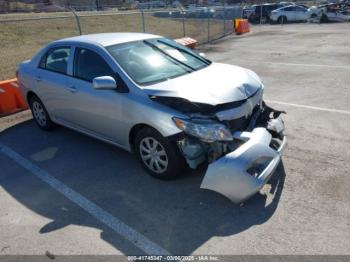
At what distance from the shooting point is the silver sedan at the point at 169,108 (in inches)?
149

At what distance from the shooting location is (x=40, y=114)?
21.5 ft

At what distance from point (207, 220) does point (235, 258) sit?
1.96ft

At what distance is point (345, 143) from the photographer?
5.11m

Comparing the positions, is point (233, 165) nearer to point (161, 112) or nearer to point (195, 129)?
point (195, 129)

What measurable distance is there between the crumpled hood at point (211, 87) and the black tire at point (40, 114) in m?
2.77

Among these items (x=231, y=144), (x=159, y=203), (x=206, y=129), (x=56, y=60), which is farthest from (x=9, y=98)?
(x=231, y=144)

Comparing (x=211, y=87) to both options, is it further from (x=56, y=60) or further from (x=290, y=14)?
(x=290, y=14)

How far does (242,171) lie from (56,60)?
3824 millimetres

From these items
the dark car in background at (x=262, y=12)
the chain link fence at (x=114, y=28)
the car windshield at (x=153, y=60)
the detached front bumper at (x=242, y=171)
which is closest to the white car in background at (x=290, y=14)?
the dark car in background at (x=262, y=12)

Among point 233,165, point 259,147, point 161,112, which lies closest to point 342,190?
point 259,147

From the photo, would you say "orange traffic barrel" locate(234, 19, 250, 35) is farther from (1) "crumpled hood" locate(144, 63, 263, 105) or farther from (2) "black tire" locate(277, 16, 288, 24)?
(1) "crumpled hood" locate(144, 63, 263, 105)

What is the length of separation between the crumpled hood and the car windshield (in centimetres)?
20

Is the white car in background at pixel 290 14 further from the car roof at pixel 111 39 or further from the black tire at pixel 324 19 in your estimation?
the car roof at pixel 111 39

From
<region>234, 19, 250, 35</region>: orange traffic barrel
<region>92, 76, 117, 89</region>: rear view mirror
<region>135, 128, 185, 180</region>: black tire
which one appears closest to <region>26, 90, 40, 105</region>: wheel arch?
<region>92, 76, 117, 89</region>: rear view mirror
